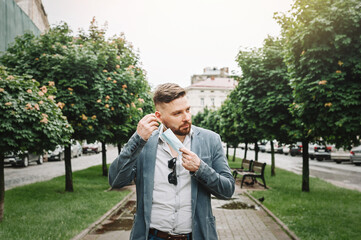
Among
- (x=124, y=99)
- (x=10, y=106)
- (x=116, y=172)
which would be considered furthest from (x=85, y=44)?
(x=116, y=172)

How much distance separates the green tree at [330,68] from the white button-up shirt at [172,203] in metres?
4.95

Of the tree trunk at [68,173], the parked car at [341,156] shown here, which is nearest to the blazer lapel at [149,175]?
the tree trunk at [68,173]

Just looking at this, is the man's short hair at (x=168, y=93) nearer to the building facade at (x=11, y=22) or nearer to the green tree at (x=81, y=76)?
the green tree at (x=81, y=76)

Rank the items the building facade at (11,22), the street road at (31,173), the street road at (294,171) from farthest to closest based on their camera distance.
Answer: the street road at (31,173) < the street road at (294,171) < the building facade at (11,22)

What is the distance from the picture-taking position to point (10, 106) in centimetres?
618

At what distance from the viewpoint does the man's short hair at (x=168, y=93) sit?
231 centimetres

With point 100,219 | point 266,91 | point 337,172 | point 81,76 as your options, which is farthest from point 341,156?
point 100,219

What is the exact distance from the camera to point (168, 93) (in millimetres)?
2311

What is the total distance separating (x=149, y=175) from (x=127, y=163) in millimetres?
182

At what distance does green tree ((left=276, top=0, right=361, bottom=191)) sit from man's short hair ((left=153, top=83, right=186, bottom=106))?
494cm

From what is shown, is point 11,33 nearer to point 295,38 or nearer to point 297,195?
point 295,38

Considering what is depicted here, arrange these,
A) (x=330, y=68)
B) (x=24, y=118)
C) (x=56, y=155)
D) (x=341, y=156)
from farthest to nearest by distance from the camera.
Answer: (x=56, y=155)
(x=341, y=156)
(x=330, y=68)
(x=24, y=118)

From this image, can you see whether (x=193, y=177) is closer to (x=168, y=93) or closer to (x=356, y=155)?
(x=168, y=93)

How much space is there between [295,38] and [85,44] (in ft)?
24.2
